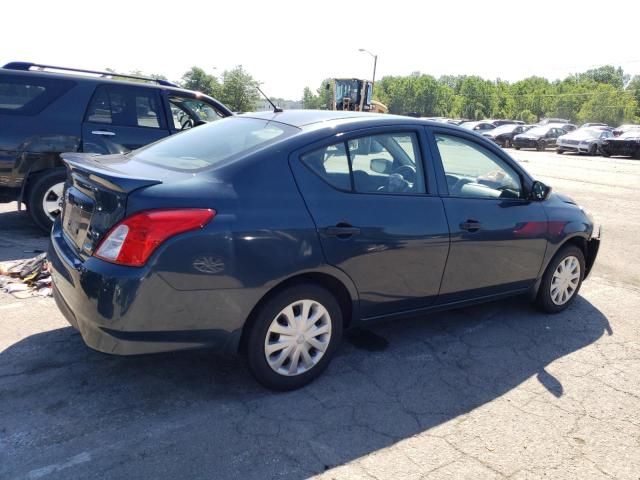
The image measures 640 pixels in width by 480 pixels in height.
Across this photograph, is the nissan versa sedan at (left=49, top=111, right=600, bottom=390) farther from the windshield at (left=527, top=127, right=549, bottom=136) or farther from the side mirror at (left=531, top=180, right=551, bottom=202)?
the windshield at (left=527, top=127, right=549, bottom=136)

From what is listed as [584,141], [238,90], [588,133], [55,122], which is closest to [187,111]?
[55,122]

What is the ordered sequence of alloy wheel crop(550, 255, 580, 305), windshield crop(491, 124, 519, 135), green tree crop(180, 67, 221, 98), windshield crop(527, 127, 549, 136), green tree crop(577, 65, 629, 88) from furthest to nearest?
green tree crop(577, 65, 629, 88)
green tree crop(180, 67, 221, 98)
windshield crop(491, 124, 519, 135)
windshield crop(527, 127, 549, 136)
alloy wheel crop(550, 255, 580, 305)

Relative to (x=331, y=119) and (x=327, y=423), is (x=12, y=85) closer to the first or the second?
(x=331, y=119)

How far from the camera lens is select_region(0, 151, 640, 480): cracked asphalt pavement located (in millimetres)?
2643

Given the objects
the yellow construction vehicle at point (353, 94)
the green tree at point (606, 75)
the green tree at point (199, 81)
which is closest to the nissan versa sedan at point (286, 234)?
the yellow construction vehicle at point (353, 94)

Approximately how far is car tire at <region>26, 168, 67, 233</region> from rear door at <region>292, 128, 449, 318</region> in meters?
4.15

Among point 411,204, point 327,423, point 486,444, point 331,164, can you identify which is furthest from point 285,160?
point 486,444

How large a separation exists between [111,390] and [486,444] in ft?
7.05

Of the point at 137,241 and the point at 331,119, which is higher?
the point at 331,119

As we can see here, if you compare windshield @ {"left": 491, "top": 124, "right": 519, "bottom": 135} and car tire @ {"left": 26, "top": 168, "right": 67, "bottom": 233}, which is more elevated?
windshield @ {"left": 491, "top": 124, "right": 519, "bottom": 135}

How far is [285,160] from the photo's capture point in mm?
3152

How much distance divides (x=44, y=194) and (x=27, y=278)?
5.62 ft

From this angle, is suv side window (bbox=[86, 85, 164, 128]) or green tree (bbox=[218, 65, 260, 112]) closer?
suv side window (bbox=[86, 85, 164, 128])

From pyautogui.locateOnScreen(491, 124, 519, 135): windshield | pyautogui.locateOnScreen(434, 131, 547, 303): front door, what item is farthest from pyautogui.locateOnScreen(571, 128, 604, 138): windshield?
pyautogui.locateOnScreen(434, 131, 547, 303): front door
